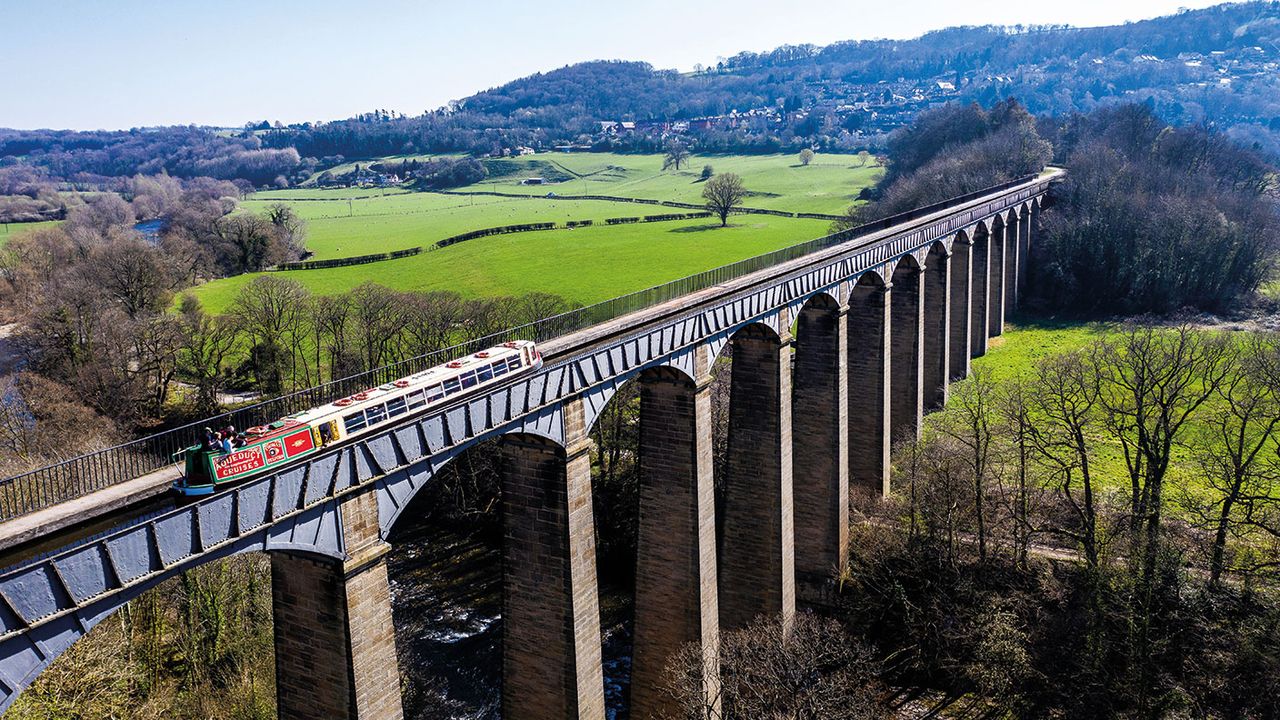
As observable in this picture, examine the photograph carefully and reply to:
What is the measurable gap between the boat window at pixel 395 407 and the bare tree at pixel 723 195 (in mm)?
83746

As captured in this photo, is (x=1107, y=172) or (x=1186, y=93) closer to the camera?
(x=1107, y=172)

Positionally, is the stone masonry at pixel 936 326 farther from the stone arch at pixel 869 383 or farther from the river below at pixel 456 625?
the river below at pixel 456 625

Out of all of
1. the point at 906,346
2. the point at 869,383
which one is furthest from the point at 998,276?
the point at 869,383

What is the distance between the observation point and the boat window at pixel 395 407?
18.6 meters

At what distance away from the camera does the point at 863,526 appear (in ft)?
125

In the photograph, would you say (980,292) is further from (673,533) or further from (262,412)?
(262,412)

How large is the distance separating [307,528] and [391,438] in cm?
245

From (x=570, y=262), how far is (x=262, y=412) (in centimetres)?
6255

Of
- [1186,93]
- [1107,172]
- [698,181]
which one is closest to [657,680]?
[1107,172]

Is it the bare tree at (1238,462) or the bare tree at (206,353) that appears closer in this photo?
the bare tree at (1238,462)

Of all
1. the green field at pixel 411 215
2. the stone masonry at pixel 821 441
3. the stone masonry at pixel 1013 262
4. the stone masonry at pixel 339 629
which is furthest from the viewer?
the green field at pixel 411 215

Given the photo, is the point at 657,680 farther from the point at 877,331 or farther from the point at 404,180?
the point at 404,180

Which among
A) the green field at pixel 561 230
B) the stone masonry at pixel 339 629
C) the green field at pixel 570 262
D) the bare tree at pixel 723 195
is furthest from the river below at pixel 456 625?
the bare tree at pixel 723 195

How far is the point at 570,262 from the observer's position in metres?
82.1
